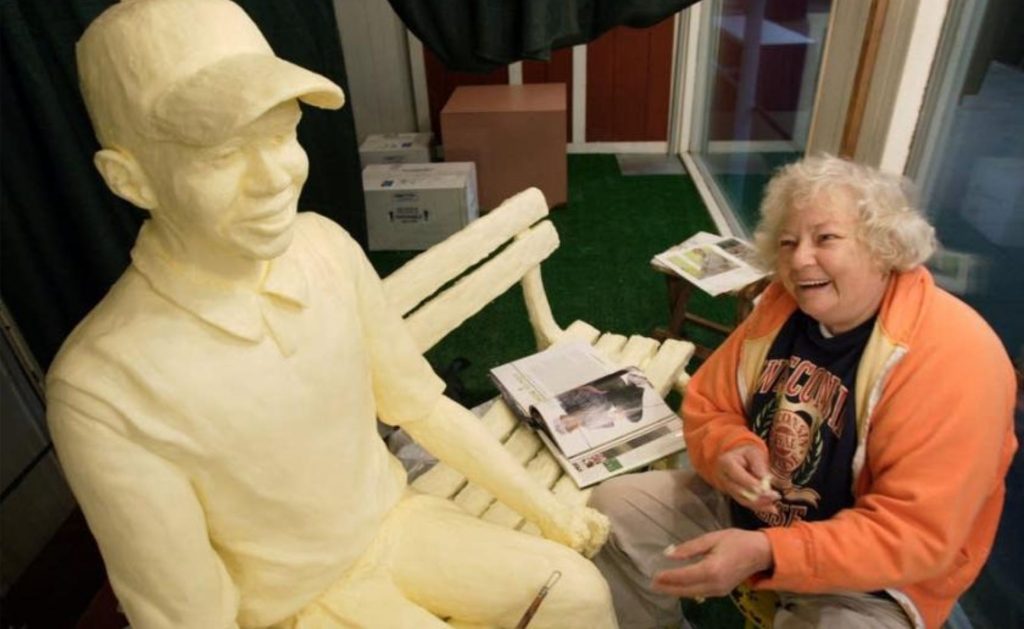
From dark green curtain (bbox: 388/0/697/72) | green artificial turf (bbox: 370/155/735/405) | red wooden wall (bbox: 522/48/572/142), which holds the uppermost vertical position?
dark green curtain (bbox: 388/0/697/72)

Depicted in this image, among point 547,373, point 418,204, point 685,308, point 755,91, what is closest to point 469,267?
point 547,373

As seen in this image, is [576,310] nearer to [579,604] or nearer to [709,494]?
[709,494]

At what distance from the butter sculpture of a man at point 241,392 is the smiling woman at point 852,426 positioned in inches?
16.8

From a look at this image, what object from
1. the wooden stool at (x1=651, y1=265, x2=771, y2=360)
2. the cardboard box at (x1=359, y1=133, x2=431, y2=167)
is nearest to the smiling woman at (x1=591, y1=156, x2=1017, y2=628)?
the wooden stool at (x1=651, y1=265, x2=771, y2=360)

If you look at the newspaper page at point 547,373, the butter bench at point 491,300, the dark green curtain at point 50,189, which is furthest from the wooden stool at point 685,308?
the dark green curtain at point 50,189

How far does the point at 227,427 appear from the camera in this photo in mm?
975

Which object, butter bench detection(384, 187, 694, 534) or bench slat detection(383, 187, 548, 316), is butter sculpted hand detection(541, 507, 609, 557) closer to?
butter bench detection(384, 187, 694, 534)

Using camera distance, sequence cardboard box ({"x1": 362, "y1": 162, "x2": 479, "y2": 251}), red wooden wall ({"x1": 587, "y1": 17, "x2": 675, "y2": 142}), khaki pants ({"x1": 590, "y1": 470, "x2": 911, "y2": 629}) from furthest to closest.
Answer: red wooden wall ({"x1": 587, "y1": 17, "x2": 675, "y2": 142})
cardboard box ({"x1": 362, "y1": 162, "x2": 479, "y2": 251})
khaki pants ({"x1": 590, "y1": 470, "x2": 911, "y2": 629})

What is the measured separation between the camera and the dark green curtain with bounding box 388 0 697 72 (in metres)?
1.69

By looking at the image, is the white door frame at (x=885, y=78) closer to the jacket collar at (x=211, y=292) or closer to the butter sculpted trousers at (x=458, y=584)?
the butter sculpted trousers at (x=458, y=584)

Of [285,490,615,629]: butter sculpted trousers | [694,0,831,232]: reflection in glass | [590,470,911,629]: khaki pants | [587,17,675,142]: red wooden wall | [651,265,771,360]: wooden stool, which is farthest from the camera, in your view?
[587,17,675,142]: red wooden wall

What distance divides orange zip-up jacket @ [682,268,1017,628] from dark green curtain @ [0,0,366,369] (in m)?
1.56

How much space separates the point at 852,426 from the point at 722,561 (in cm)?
38

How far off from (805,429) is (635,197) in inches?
A: 133
